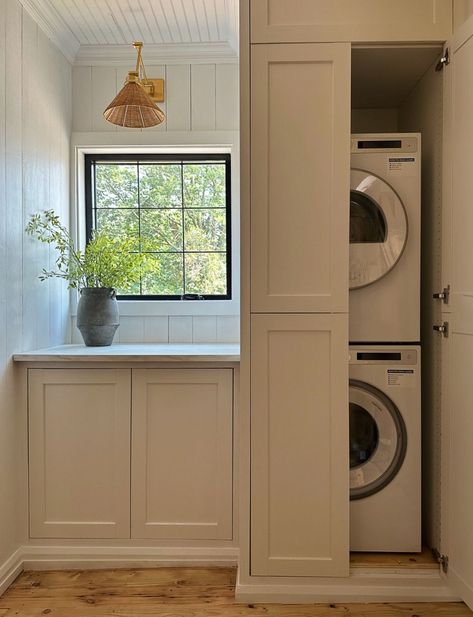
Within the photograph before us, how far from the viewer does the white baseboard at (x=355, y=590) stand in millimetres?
2025

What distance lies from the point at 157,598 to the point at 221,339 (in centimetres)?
132

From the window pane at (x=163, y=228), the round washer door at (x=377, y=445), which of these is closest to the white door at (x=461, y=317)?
the round washer door at (x=377, y=445)

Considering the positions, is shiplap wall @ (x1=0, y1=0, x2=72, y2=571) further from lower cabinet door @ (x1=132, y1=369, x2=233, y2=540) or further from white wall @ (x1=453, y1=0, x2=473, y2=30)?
white wall @ (x1=453, y1=0, x2=473, y2=30)

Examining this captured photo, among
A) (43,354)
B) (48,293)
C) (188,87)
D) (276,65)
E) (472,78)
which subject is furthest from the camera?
(188,87)

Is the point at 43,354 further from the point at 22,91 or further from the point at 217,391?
the point at 22,91

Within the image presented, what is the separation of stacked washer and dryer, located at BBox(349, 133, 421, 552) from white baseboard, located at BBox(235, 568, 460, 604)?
141 millimetres

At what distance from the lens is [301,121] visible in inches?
77.7

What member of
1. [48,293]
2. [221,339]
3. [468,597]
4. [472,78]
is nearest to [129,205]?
[48,293]

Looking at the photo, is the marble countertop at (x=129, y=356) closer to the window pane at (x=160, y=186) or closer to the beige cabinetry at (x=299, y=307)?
the beige cabinetry at (x=299, y=307)

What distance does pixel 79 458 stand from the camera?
2.31 m

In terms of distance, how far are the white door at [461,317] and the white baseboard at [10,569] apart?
1.80 metres

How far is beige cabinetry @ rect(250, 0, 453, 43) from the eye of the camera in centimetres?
195

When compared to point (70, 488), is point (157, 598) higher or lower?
lower

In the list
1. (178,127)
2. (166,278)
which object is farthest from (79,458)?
(178,127)
